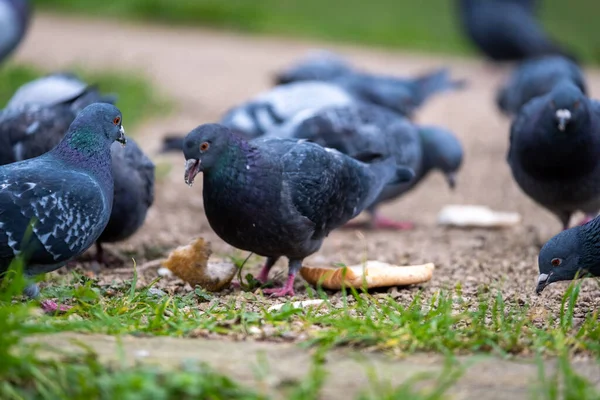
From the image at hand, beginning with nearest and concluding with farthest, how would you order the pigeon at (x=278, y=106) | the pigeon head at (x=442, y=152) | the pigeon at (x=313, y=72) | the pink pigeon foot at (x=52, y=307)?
the pink pigeon foot at (x=52, y=307), the pigeon at (x=278, y=106), the pigeon head at (x=442, y=152), the pigeon at (x=313, y=72)

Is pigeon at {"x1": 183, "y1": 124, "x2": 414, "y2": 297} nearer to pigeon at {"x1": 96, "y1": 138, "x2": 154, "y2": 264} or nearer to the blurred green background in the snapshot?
pigeon at {"x1": 96, "y1": 138, "x2": 154, "y2": 264}

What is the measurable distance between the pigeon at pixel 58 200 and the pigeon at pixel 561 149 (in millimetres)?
3097

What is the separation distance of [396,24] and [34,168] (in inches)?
585

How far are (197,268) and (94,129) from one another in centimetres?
101

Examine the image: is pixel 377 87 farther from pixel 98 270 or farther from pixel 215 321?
pixel 215 321

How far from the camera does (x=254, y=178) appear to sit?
4.88m

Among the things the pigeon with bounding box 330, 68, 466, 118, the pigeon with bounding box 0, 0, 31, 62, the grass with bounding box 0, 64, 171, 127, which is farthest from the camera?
the grass with bounding box 0, 64, 171, 127

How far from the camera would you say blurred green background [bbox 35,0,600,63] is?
55.3 ft

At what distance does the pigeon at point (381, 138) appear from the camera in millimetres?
6883

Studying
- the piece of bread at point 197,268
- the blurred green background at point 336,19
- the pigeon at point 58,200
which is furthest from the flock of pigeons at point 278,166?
the blurred green background at point 336,19

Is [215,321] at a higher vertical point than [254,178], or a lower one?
lower

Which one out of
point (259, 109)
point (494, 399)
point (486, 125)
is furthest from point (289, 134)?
point (486, 125)

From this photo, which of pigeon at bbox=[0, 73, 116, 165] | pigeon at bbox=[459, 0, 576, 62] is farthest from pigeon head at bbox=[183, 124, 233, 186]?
pigeon at bbox=[459, 0, 576, 62]

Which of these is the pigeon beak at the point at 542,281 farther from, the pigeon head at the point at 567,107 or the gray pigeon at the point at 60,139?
the gray pigeon at the point at 60,139
